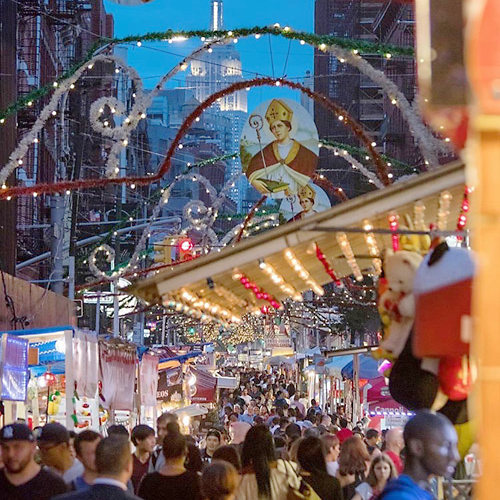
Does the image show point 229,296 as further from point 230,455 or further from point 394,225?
point 394,225

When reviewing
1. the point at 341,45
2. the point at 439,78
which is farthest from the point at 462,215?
the point at 341,45

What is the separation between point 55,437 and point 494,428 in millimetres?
6467

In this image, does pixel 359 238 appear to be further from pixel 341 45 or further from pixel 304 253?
pixel 341 45

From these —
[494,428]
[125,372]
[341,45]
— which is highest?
→ [341,45]

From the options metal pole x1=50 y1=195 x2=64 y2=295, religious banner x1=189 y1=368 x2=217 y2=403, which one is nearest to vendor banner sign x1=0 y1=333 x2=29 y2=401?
metal pole x1=50 y1=195 x2=64 y2=295

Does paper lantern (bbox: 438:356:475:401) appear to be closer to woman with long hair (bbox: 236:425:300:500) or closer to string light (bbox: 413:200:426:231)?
string light (bbox: 413:200:426:231)

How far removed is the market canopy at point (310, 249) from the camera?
633cm

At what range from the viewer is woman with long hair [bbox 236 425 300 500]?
8.48m

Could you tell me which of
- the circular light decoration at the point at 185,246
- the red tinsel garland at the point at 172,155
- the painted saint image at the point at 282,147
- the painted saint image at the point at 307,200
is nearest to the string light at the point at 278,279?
the red tinsel garland at the point at 172,155

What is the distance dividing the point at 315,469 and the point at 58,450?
214 cm

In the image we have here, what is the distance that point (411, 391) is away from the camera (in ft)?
21.8

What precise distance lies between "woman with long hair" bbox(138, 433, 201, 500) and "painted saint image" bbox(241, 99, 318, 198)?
9.81m

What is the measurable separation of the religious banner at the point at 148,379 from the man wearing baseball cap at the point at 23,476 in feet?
48.3

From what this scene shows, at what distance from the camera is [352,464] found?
11.1 meters
